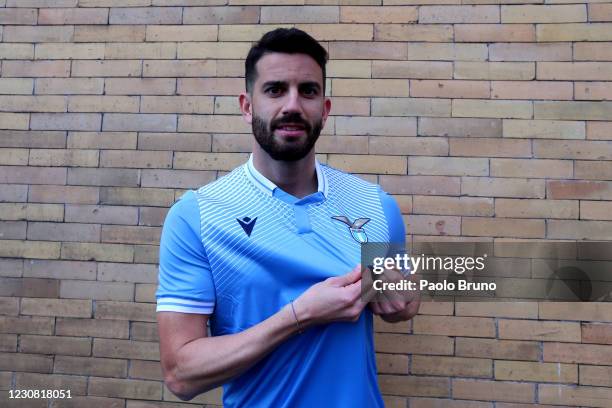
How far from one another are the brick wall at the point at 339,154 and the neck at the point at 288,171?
3.37ft

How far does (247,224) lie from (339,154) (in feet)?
4.26

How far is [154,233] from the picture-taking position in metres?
2.92

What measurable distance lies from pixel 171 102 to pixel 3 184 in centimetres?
112

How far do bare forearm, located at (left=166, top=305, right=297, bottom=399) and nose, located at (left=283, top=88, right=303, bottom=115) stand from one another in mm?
635

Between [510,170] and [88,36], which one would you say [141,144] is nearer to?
[88,36]

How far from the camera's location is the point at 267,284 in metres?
1.58

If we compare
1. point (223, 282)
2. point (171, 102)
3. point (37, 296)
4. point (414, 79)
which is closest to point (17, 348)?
point (37, 296)

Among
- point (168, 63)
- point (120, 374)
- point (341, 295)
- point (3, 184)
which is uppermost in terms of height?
point (168, 63)

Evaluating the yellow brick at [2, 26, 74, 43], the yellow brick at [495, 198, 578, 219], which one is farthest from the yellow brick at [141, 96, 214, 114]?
the yellow brick at [495, 198, 578, 219]

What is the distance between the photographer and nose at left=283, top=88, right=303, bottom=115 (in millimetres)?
1678

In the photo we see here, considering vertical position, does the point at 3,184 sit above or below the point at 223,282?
above

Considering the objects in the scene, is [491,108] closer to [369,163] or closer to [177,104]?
A: [369,163]

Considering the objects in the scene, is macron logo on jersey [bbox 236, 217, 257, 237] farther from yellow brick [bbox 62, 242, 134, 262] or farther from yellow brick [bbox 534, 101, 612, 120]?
yellow brick [bbox 534, 101, 612, 120]

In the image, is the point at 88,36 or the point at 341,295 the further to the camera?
the point at 88,36
